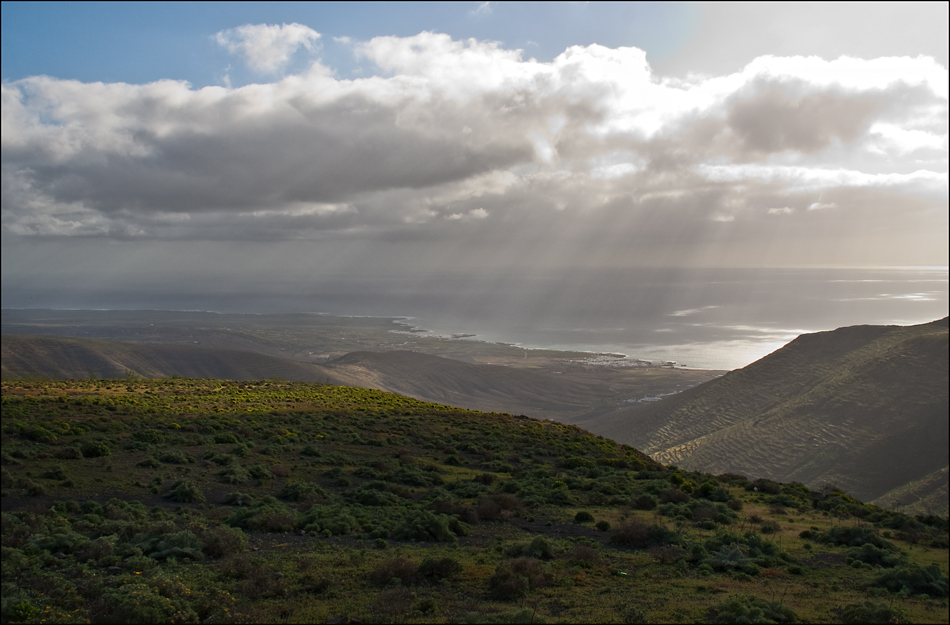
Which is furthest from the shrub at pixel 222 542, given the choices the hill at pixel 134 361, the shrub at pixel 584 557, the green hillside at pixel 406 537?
the hill at pixel 134 361

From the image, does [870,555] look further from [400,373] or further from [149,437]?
[400,373]

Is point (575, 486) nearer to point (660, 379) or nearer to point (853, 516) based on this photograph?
point (853, 516)

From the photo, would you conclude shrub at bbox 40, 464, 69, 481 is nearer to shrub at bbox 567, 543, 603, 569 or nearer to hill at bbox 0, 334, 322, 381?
shrub at bbox 567, 543, 603, 569

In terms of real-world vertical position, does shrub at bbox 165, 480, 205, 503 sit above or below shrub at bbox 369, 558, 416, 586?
below

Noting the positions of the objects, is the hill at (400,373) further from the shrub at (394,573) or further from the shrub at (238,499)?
the shrub at (394,573)

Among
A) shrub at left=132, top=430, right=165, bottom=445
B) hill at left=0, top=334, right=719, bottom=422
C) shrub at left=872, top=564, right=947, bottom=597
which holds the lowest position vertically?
hill at left=0, top=334, right=719, bottom=422

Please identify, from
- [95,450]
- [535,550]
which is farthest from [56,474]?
[535,550]

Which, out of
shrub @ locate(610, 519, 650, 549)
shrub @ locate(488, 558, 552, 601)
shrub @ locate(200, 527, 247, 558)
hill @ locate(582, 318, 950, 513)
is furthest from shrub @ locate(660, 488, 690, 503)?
shrub @ locate(200, 527, 247, 558)
